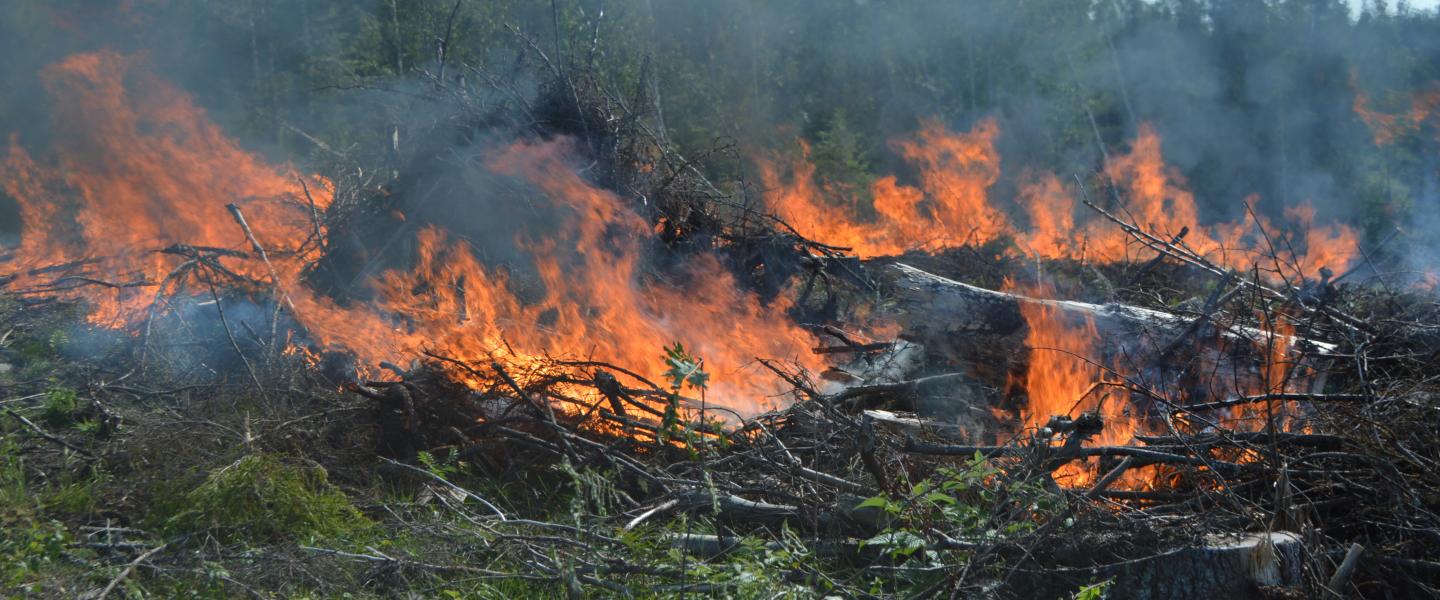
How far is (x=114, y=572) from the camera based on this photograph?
374 centimetres

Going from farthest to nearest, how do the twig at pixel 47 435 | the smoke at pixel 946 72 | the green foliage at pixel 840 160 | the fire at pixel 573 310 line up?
the green foliage at pixel 840 160 < the smoke at pixel 946 72 < the fire at pixel 573 310 < the twig at pixel 47 435

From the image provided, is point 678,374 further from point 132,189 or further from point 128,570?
point 132,189

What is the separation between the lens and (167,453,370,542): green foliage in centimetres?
421

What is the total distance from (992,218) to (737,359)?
6.46m

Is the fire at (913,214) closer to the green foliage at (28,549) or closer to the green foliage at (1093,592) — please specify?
the green foliage at (1093,592)

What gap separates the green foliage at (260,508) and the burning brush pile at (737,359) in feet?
1.37

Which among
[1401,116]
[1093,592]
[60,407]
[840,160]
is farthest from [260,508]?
[1401,116]

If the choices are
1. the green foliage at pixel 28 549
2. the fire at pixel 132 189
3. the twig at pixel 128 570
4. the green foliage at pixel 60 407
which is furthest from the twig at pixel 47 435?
the fire at pixel 132 189

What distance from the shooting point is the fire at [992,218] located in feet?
35.9

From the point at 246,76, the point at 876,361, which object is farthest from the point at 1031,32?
the point at 876,361

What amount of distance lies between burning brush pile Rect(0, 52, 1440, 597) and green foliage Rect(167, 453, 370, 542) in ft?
1.37

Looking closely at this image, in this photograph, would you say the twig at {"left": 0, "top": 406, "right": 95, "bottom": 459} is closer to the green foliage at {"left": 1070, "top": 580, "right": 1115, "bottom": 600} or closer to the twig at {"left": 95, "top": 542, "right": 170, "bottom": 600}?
the twig at {"left": 95, "top": 542, "right": 170, "bottom": 600}

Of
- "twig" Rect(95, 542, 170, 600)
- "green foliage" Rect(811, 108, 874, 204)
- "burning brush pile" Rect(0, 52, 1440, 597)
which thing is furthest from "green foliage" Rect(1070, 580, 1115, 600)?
"green foliage" Rect(811, 108, 874, 204)

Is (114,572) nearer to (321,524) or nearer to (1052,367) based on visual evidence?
(321,524)
